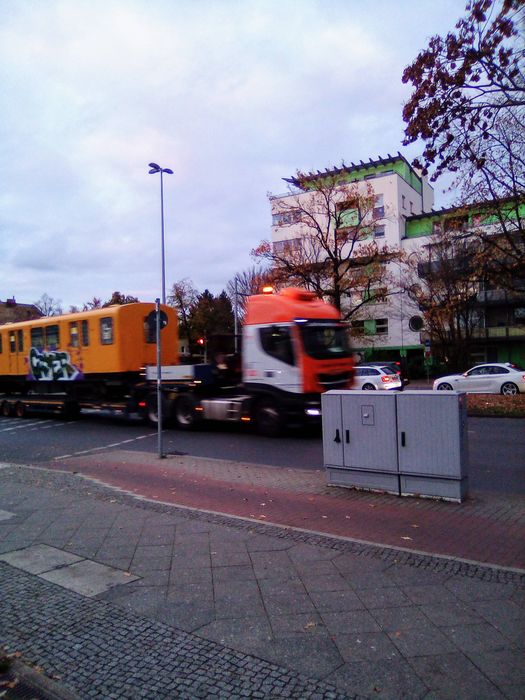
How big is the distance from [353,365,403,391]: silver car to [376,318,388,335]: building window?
Result: 25.8m

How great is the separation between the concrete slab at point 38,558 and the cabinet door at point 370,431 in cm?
385

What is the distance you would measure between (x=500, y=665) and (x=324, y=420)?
4.84 meters

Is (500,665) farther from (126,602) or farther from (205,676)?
(126,602)

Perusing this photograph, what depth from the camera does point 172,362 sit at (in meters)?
19.4

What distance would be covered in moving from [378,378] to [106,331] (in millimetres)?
13504

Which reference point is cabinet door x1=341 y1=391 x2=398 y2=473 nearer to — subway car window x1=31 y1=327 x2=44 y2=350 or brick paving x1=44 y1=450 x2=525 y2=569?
brick paving x1=44 y1=450 x2=525 y2=569

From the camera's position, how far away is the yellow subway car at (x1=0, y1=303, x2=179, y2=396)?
1747 cm

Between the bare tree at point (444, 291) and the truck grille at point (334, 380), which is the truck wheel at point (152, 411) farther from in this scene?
the bare tree at point (444, 291)

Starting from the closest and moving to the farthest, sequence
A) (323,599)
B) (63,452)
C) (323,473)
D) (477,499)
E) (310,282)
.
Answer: (323,599) → (477,499) → (323,473) → (63,452) → (310,282)

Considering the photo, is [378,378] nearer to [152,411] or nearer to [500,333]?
[152,411]

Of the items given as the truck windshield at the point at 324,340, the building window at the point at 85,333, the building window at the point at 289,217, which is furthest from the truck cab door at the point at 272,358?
the building window at the point at 289,217

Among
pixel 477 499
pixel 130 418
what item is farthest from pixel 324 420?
pixel 130 418

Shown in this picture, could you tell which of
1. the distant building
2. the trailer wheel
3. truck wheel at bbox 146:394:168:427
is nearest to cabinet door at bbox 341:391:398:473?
truck wheel at bbox 146:394:168:427

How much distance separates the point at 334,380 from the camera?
1414 centimetres
